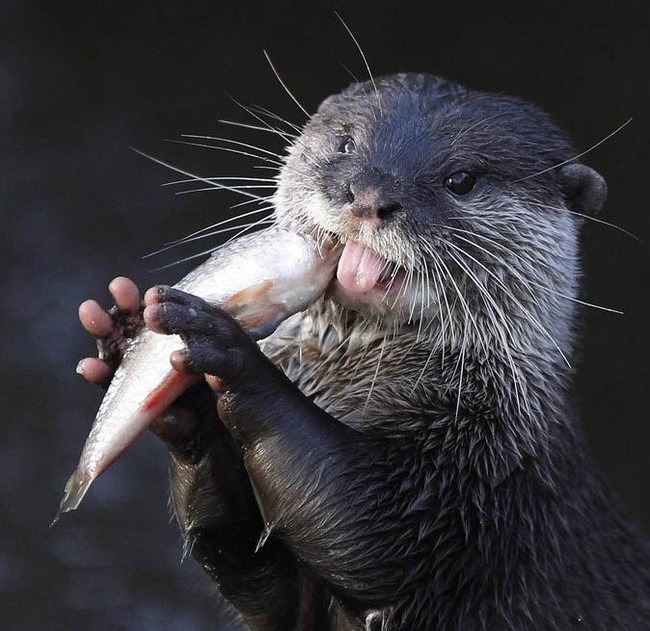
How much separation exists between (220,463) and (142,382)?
334mm

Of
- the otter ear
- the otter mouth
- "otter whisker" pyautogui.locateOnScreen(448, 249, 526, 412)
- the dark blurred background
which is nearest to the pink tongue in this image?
the otter mouth

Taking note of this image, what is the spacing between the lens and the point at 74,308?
5004 millimetres

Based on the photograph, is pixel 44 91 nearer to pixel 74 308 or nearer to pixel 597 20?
pixel 74 308

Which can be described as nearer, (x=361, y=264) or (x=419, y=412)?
(x=361, y=264)

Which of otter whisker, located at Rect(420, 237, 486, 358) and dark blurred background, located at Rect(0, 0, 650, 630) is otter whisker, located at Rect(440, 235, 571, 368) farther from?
dark blurred background, located at Rect(0, 0, 650, 630)

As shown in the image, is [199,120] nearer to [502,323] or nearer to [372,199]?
[502,323]

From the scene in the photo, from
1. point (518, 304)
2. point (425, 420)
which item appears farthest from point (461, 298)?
point (425, 420)

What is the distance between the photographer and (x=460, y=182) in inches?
109

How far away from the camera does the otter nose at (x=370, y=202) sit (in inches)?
101

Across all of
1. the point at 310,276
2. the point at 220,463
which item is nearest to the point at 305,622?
the point at 220,463

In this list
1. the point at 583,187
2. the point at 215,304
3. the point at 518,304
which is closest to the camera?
the point at 215,304

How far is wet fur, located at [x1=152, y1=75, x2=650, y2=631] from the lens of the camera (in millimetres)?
2637

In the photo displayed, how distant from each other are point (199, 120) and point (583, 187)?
2.41 m

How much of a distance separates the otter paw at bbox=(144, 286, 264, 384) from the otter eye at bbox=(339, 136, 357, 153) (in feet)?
1.44
